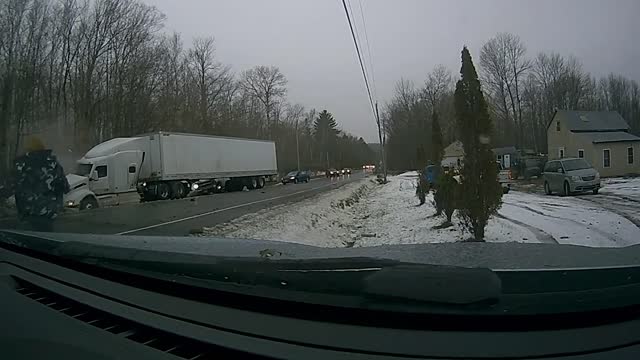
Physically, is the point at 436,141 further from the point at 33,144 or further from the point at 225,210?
the point at 33,144

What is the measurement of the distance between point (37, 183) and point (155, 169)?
16818mm

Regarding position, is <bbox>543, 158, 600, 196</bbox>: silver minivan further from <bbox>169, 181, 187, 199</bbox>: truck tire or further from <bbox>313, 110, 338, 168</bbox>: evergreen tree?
<bbox>169, 181, 187, 199</bbox>: truck tire

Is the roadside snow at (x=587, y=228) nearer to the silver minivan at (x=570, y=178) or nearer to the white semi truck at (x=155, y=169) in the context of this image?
the silver minivan at (x=570, y=178)

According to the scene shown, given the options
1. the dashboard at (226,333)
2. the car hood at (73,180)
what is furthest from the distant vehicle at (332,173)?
the dashboard at (226,333)

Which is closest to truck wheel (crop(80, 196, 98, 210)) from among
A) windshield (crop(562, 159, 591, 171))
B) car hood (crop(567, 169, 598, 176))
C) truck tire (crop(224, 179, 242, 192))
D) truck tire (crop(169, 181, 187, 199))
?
truck tire (crop(224, 179, 242, 192))

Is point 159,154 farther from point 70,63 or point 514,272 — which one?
point 514,272

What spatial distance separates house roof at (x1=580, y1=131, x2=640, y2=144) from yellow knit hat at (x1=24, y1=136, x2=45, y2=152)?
20831 millimetres

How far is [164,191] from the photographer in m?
21.8

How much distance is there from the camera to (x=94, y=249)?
330 cm

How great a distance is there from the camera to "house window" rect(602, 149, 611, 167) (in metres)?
22.0

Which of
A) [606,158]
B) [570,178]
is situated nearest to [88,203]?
[570,178]

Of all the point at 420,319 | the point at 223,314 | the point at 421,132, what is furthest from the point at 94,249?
the point at 421,132

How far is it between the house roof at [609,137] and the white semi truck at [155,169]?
17.0 m

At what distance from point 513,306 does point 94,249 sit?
2.90 metres
